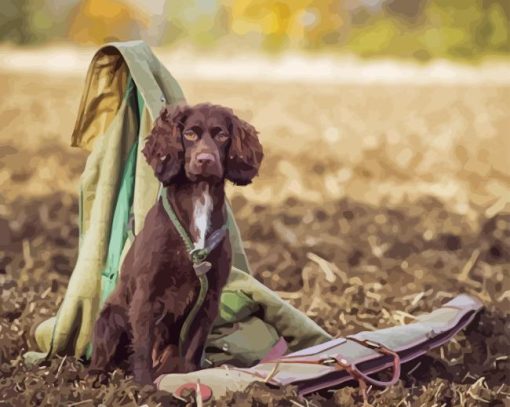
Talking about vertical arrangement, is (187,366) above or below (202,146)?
below

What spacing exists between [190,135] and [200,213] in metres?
0.15

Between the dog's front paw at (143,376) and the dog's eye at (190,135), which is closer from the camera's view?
the dog's eye at (190,135)

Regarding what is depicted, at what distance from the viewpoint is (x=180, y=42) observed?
195 inches

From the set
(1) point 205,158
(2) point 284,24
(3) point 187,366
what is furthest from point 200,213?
(2) point 284,24

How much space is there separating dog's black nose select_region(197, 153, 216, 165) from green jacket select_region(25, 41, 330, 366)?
1.30 ft

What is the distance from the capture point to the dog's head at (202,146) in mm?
2008

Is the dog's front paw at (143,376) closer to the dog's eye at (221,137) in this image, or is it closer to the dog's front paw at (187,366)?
the dog's front paw at (187,366)

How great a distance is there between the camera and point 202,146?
201cm

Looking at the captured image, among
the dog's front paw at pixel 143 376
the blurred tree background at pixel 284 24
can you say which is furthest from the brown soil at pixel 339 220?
the blurred tree background at pixel 284 24

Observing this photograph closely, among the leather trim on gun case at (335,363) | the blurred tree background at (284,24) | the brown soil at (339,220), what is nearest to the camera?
the leather trim on gun case at (335,363)

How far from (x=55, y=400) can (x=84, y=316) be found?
37cm

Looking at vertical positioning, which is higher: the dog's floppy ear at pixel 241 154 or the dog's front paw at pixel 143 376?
the dog's floppy ear at pixel 241 154

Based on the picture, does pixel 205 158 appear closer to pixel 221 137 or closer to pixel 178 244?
pixel 221 137

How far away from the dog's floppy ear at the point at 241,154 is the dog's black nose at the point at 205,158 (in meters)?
0.06
